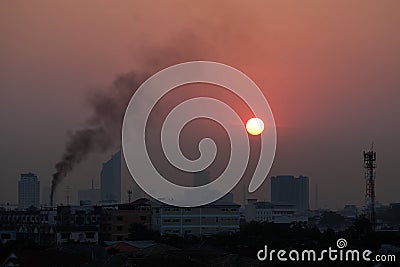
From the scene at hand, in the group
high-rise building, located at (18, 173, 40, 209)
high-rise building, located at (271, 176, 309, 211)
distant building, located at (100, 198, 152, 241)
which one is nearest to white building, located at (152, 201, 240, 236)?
distant building, located at (100, 198, 152, 241)

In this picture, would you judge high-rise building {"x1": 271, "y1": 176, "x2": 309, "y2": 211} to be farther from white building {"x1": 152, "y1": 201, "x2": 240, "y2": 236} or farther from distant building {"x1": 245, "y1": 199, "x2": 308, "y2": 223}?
white building {"x1": 152, "y1": 201, "x2": 240, "y2": 236}

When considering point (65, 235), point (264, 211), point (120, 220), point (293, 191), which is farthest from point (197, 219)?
point (293, 191)

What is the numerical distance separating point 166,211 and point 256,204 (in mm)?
19707

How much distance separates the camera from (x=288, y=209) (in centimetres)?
5519

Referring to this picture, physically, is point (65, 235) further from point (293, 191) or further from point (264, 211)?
point (293, 191)

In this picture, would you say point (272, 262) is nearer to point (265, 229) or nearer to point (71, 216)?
point (265, 229)

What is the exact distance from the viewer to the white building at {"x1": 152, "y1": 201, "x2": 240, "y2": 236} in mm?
35344

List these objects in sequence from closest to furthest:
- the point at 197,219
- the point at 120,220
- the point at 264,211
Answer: the point at 120,220, the point at 197,219, the point at 264,211

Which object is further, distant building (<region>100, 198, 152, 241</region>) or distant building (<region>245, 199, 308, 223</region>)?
distant building (<region>245, 199, 308, 223</region>)

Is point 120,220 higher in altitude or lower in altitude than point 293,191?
lower

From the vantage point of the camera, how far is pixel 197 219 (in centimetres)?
3600

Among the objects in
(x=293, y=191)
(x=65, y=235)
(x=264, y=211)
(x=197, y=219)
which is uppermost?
(x=293, y=191)

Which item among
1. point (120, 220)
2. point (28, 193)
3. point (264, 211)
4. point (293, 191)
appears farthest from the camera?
point (293, 191)

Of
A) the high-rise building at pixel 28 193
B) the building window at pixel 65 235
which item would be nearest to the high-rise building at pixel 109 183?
the high-rise building at pixel 28 193
